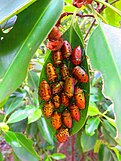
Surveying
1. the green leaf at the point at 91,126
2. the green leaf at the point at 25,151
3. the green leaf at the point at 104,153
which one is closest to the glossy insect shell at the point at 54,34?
the green leaf at the point at 25,151

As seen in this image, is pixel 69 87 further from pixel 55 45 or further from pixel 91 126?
pixel 91 126

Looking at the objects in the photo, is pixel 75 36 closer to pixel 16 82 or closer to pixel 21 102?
pixel 16 82

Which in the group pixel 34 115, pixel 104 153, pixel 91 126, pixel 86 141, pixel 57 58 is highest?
pixel 57 58

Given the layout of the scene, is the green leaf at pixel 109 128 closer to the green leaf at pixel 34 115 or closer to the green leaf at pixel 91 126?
the green leaf at pixel 91 126

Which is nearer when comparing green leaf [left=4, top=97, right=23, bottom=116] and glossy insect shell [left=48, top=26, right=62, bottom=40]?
glossy insect shell [left=48, top=26, right=62, bottom=40]

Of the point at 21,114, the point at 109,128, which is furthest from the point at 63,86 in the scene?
the point at 109,128

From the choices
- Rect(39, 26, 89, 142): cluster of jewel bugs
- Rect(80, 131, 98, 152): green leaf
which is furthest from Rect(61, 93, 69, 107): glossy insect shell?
Rect(80, 131, 98, 152): green leaf

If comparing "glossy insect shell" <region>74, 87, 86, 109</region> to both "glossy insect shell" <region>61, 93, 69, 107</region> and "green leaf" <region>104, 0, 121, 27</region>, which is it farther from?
"green leaf" <region>104, 0, 121, 27</region>
